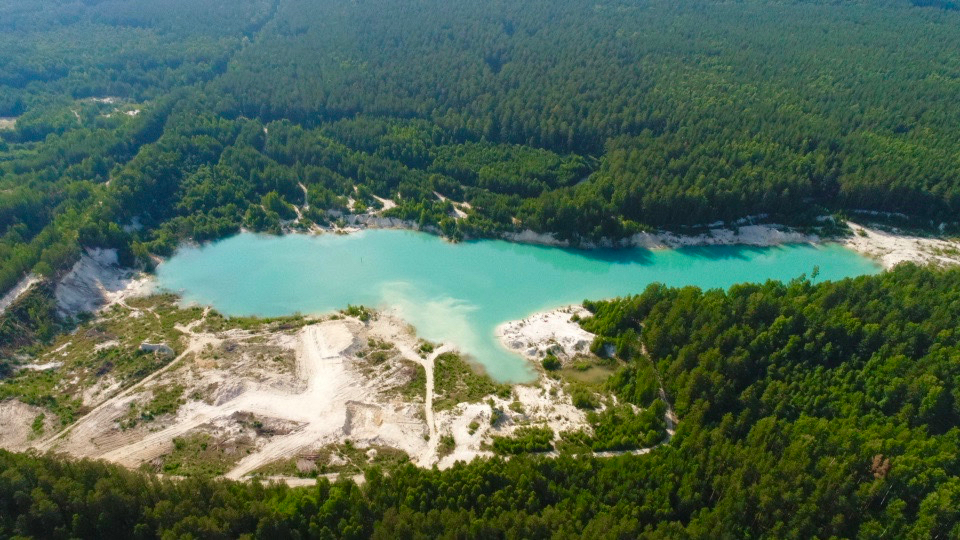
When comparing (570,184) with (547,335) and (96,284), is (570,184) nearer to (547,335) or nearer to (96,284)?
(547,335)

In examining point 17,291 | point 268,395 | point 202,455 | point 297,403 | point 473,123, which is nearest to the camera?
point 202,455

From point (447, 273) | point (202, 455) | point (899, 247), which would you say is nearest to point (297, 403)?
point (202, 455)

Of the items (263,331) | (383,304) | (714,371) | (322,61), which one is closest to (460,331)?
(383,304)

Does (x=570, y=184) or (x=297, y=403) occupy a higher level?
(x=570, y=184)

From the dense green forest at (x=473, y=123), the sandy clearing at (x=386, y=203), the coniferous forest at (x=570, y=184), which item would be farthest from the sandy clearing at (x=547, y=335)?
the sandy clearing at (x=386, y=203)

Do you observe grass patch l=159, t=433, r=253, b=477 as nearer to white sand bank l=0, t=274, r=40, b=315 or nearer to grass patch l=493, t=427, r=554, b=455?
grass patch l=493, t=427, r=554, b=455

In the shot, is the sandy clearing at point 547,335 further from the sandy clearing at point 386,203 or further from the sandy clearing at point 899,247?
the sandy clearing at point 899,247

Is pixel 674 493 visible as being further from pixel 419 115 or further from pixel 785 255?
pixel 419 115
